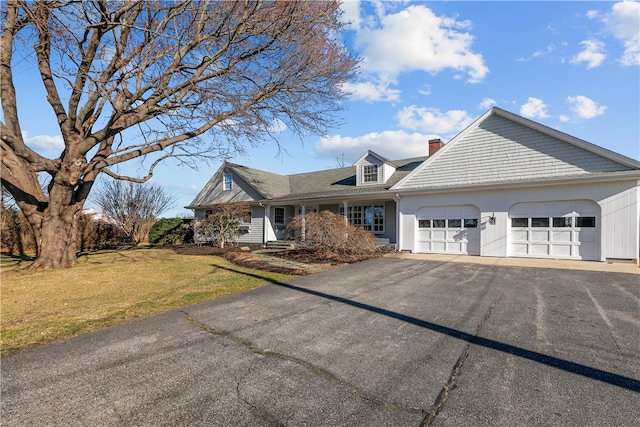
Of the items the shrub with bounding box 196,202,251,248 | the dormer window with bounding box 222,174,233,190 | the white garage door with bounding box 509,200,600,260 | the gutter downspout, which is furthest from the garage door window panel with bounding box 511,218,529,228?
the dormer window with bounding box 222,174,233,190

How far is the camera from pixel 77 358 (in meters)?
3.80

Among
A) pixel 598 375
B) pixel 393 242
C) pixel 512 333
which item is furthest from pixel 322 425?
pixel 393 242

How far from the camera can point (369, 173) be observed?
60.5 ft

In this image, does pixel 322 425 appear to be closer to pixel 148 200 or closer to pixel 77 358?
pixel 77 358

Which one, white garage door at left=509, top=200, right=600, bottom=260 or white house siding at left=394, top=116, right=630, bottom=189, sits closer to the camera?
white garage door at left=509, top=200, right=600, bottom=260

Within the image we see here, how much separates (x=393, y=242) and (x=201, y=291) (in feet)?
38.3

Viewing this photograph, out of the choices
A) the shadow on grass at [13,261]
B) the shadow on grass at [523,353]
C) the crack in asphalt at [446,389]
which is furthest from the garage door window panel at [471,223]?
the shadow on grass at [13,261]

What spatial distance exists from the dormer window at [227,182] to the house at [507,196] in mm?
7673

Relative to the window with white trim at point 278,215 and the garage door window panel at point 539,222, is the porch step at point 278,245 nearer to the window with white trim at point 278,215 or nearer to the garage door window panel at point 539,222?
the window with white trim at point 278,215

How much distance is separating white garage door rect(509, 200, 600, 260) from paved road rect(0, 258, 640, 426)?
647cm

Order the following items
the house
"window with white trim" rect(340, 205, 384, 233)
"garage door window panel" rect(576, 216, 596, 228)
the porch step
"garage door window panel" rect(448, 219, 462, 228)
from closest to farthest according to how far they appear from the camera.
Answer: the house
"garage door window panel" rect(576, 216, 596, 228)
"garage door window panel" rect(448, 219, 462, 228)
"window with white trim" rect(340, 205, 384, 233)
the porch step

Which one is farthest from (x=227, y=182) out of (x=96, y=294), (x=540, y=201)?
(x=540, y=201)

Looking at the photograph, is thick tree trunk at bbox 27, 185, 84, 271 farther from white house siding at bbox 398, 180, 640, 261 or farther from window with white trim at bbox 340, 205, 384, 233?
white house siding at bbox 398, 180, 640, 261

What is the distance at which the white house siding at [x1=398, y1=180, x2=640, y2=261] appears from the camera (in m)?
11.0
